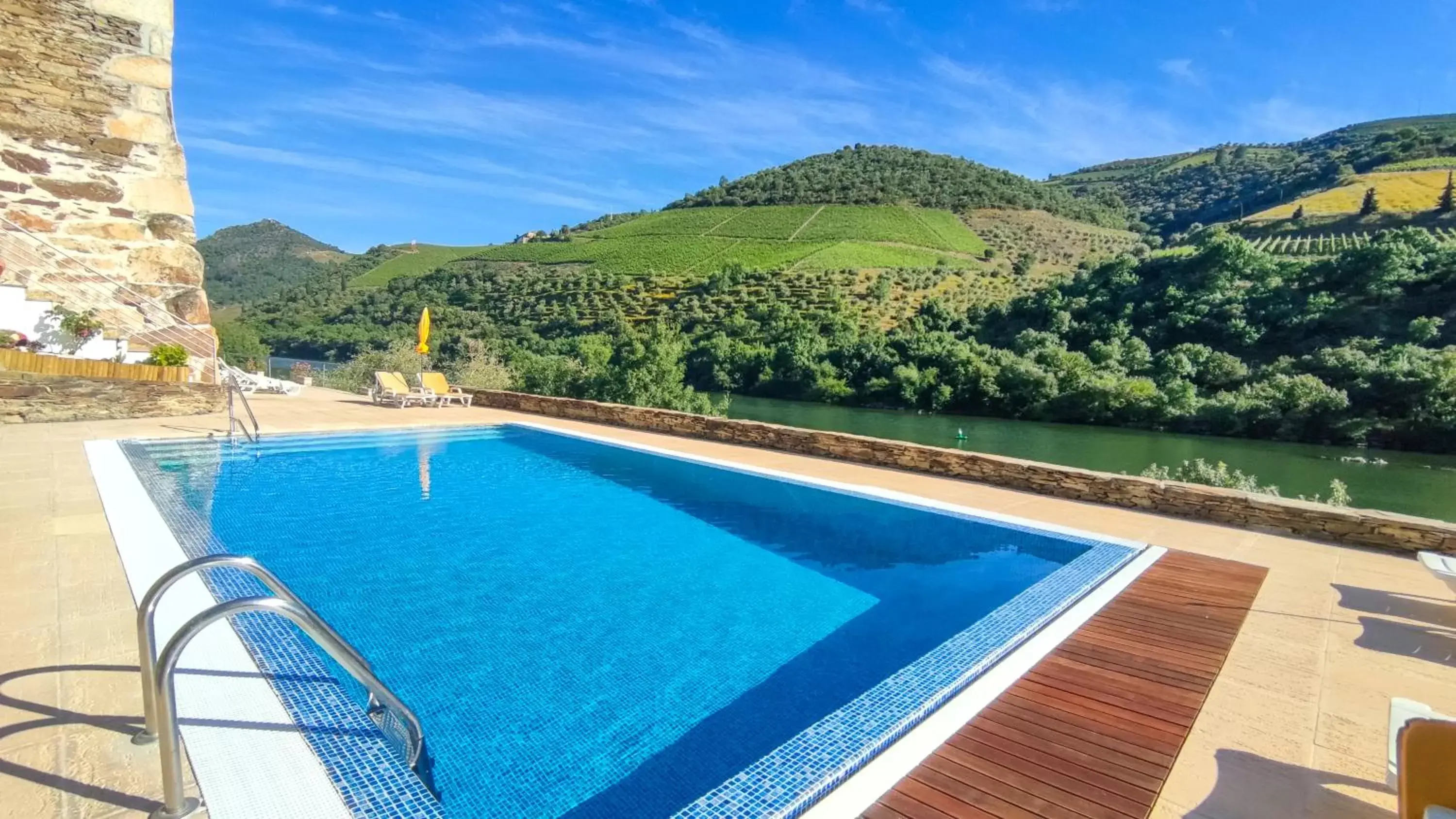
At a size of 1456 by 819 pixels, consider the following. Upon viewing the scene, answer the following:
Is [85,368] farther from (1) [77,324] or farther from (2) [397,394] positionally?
(2) [397,394]

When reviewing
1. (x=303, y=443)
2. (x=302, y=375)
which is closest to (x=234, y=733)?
(x=303, y=443)

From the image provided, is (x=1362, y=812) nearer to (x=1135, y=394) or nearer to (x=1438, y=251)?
(x=1135, y=394)

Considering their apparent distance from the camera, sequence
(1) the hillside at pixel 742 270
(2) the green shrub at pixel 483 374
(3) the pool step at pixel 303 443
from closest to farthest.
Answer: (3) the pool step at pixel 303 443, (2) the green shrub at pixel 483 374, (1) the hillside at pixel 742 270

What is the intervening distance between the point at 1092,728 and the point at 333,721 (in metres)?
2.41

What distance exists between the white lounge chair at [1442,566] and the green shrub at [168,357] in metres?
11.0

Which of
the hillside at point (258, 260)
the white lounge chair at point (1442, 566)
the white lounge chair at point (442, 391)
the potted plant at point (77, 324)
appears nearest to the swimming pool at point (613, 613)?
the white lounge chair at point (1442, 566)

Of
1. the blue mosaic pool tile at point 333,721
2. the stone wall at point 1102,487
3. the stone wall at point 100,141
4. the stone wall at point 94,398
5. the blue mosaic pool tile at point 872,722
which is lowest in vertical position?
the blue mosaic pool tile at point 872,722

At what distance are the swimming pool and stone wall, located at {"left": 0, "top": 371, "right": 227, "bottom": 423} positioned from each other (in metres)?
1.77

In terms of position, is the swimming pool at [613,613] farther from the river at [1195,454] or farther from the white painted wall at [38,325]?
the river at [1195,454]

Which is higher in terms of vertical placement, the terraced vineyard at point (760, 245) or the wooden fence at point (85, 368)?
the terraced vineyard at point (760, 245)

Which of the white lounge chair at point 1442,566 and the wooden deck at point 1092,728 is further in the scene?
the white lounge chair at point 1442,566

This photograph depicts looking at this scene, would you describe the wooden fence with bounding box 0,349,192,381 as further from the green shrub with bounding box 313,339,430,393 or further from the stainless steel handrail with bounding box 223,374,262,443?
the green shrub with bounding box 313,339,430,393

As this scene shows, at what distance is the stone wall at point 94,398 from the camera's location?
7.10m

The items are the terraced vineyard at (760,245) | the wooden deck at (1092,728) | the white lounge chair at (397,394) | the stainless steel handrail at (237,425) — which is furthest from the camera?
the terraced vineyard at (760,245)
